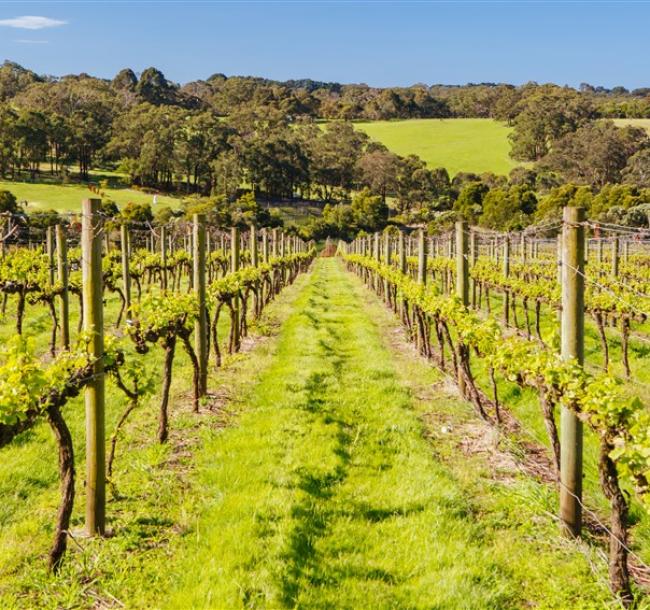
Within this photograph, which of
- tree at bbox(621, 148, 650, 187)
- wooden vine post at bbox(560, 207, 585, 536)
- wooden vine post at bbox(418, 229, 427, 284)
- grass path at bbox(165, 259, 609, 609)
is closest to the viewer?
grass path at bbox(165, 259, 609, 609)

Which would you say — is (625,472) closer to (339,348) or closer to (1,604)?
(1,604)

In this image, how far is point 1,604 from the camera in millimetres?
4121

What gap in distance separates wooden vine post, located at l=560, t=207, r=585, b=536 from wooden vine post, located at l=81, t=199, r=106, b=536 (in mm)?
4065

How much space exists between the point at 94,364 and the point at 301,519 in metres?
2.29

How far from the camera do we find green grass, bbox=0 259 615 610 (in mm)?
4285

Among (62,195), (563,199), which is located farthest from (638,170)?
(62,195)

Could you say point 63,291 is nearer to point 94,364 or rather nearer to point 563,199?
point 94,364

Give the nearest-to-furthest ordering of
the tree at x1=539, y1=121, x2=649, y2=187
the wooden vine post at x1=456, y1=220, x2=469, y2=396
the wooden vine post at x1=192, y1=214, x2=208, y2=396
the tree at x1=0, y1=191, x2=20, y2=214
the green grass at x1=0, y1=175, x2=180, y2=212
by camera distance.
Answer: the wooden vine post at x1=456, y1=220, x2=469, y2=396 < the wooden vine post at x1=192, y1=214, x2=208, y2=396 < the tree at x1=0, y1=191, x2=20, y2=214 < the green grass at x1=0, y1=175, x2=180, y2=212 < the tree at x1=539, y1=121, x2=649, y2=187

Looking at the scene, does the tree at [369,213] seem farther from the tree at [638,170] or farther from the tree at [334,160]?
the tree at [638,170]

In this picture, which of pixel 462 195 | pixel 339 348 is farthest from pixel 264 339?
pixel 462 195

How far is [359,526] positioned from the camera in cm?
517

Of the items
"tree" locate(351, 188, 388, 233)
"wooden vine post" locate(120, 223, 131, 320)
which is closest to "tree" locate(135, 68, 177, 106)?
"tree" locate(351, 188, 388, 233)

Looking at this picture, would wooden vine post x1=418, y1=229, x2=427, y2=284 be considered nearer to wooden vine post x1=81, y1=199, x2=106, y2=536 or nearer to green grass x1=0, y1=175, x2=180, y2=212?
wooden vine post x1=81, y1=199, x2=106, y2=536

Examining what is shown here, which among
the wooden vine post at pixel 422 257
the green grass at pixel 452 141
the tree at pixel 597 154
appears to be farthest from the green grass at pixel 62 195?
the green grass at pixel 452 141
